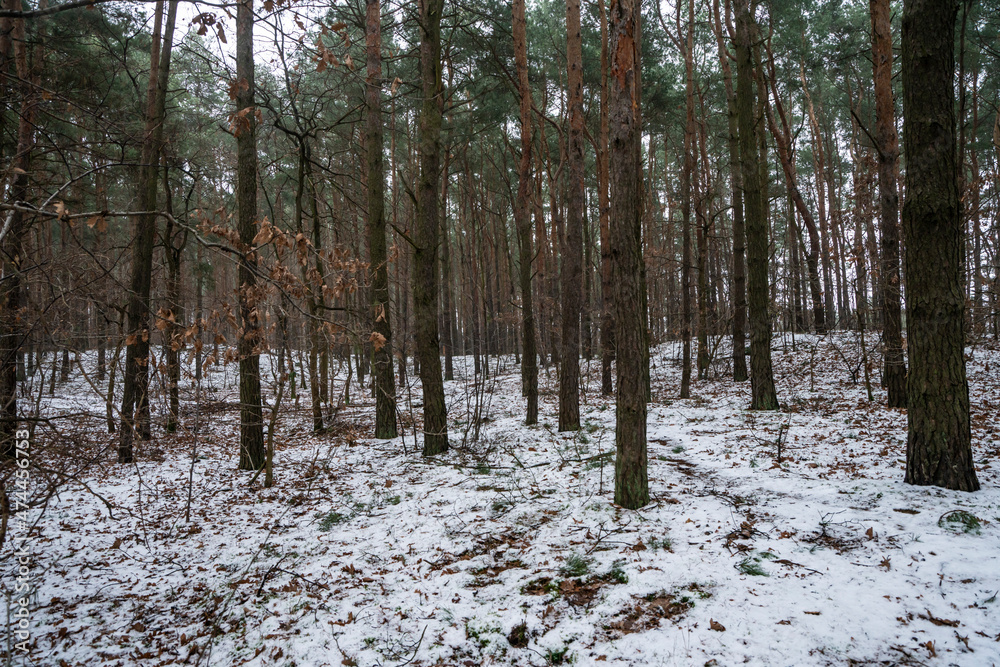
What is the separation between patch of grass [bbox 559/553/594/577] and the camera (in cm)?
377

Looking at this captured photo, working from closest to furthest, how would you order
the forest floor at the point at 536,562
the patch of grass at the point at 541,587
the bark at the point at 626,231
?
the forest floor at the point at 536,562, the patch of grass at the point at 541,587, the bark at the point at 626,231

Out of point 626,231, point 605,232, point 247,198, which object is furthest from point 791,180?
point 247,198

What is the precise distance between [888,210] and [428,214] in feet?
25.1

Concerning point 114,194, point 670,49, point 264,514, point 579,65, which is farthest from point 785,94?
point 114,194

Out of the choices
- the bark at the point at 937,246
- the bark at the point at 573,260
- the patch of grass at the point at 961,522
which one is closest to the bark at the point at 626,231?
the patch of grass at the point at 961,522

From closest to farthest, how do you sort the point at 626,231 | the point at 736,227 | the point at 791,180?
the point at 626,231 → the point at 736,227 → the point at 791,180

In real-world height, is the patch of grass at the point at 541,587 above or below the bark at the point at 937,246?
below

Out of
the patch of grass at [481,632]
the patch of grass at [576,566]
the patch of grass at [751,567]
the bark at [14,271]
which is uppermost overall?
the bark at [14,271]

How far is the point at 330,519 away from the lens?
5430mm

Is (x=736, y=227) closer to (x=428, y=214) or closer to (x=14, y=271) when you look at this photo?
(x=428, y=214)

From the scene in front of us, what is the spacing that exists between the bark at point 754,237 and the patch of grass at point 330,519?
24.3ft

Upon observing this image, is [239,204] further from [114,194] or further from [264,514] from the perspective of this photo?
[114,194]

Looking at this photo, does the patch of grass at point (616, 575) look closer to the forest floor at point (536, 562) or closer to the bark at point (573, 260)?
the forest floor at point (536, 562)

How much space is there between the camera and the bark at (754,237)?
8.93 metres
